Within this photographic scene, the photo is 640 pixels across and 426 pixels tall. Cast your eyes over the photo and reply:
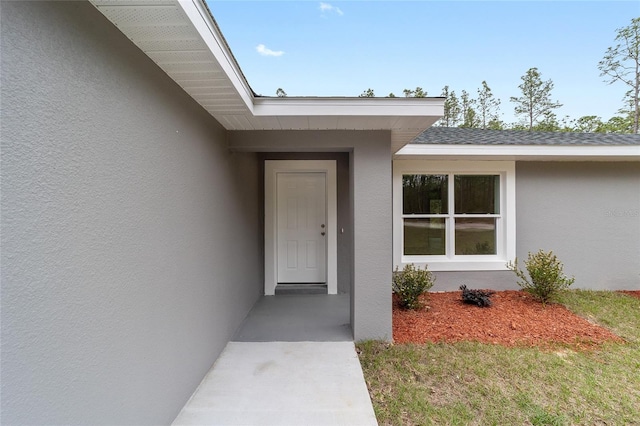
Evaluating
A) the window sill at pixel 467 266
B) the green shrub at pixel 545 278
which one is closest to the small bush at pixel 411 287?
the window sill at pixel 467 266

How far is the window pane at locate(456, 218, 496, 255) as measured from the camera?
17.1ft

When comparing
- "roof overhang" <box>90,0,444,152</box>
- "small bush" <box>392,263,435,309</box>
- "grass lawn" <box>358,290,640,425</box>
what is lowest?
"grass lawn" <box>358,290,640,425</box>

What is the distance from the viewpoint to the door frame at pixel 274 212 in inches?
188

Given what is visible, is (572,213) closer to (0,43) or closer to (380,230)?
(380,230)

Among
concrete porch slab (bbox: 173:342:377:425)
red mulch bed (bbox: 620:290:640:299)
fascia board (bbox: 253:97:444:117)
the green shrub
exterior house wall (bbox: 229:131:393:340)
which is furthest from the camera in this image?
red mulch bed (bbox: 620:290:640:299)

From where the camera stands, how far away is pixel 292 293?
189 inches

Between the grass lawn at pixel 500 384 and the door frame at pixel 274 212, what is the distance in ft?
5.94

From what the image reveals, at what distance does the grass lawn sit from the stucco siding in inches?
77.7

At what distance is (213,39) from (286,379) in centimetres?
275

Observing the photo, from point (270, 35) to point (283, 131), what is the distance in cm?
651

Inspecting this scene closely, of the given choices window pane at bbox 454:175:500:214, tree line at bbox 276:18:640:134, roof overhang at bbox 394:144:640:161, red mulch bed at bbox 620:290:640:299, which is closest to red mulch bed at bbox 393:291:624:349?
window pane at bbox 454:175:500:214

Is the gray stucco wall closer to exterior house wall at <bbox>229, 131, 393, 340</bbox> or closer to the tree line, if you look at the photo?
exterior house wall at <bbox>229, 131, 393, 340</bbox>

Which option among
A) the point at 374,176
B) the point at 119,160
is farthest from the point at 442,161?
the point at 119,160

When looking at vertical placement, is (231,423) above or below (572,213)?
below
